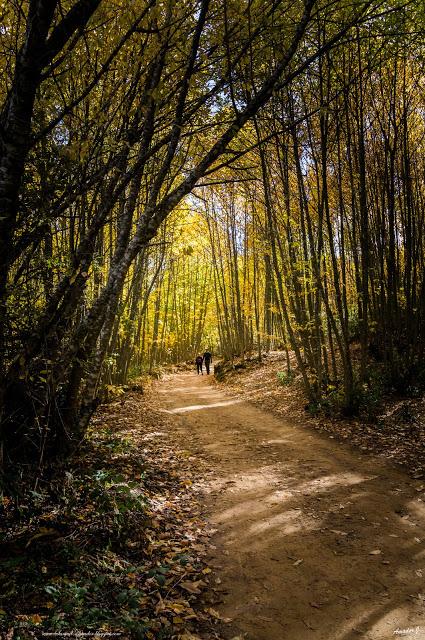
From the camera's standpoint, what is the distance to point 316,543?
12.0 feet

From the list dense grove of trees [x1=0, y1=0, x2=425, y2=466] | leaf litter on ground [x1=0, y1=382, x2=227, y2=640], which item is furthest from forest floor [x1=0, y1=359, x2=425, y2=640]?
dense grove of trees [x1=0, y1=0, x2=425, y2=466]

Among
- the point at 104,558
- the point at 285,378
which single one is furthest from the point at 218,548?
the point at 285,378

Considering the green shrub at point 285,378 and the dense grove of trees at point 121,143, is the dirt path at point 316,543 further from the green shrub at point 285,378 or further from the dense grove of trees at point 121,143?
the green shrub at point 285,378

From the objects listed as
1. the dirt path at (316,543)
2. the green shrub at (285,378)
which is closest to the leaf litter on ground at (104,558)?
the dirt path at (316,543)

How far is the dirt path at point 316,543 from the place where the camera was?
2707 millimetres

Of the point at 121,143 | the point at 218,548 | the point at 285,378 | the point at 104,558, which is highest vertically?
the point at 121,143

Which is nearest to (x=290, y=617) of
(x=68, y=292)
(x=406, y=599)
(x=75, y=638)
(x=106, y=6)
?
(x=406, y=599)

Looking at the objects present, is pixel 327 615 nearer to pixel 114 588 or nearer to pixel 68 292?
pixel 114 588

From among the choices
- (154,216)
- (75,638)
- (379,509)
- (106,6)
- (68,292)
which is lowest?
(379,509)

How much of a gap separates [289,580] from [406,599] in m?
0.87

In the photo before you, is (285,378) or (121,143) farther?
(285,378)

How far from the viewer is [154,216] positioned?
440 centimetres

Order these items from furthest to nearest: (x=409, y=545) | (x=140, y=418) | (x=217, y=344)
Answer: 1. (x=217, y=344)
2. (x=140, y=418)
3. (x=409, y=545)

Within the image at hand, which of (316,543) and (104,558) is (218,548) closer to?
(316,543)
